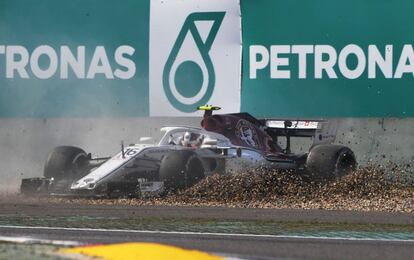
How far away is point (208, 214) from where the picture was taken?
10023 mm

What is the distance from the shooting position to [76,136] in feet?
47.5

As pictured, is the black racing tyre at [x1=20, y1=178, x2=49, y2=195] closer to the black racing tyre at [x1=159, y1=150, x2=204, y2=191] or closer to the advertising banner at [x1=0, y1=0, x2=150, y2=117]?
the black racing tyre at [x1=159, y1=150, x2=204, y2=191]

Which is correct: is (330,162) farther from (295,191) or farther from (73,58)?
(73,58)

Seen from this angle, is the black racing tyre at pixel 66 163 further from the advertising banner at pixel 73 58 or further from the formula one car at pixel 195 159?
the advertising banner at pixel 73 58

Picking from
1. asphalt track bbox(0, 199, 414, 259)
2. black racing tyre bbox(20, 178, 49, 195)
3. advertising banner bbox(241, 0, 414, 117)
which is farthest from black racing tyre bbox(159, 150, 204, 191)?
black racing tyre bbox(20, 178, 49, 195)

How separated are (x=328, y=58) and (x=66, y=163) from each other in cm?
377

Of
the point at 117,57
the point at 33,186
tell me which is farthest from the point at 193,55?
the point at 33,186

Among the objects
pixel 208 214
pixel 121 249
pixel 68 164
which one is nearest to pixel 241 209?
pixel 208 214

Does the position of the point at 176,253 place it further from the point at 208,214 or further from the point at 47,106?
the point at 47,106

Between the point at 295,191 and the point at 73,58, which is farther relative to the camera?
the point at 73,58

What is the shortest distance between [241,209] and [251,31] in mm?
3445

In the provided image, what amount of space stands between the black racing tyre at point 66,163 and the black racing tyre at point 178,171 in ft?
5.22

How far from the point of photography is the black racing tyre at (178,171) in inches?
479

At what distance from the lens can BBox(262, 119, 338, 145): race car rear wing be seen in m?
13.3
